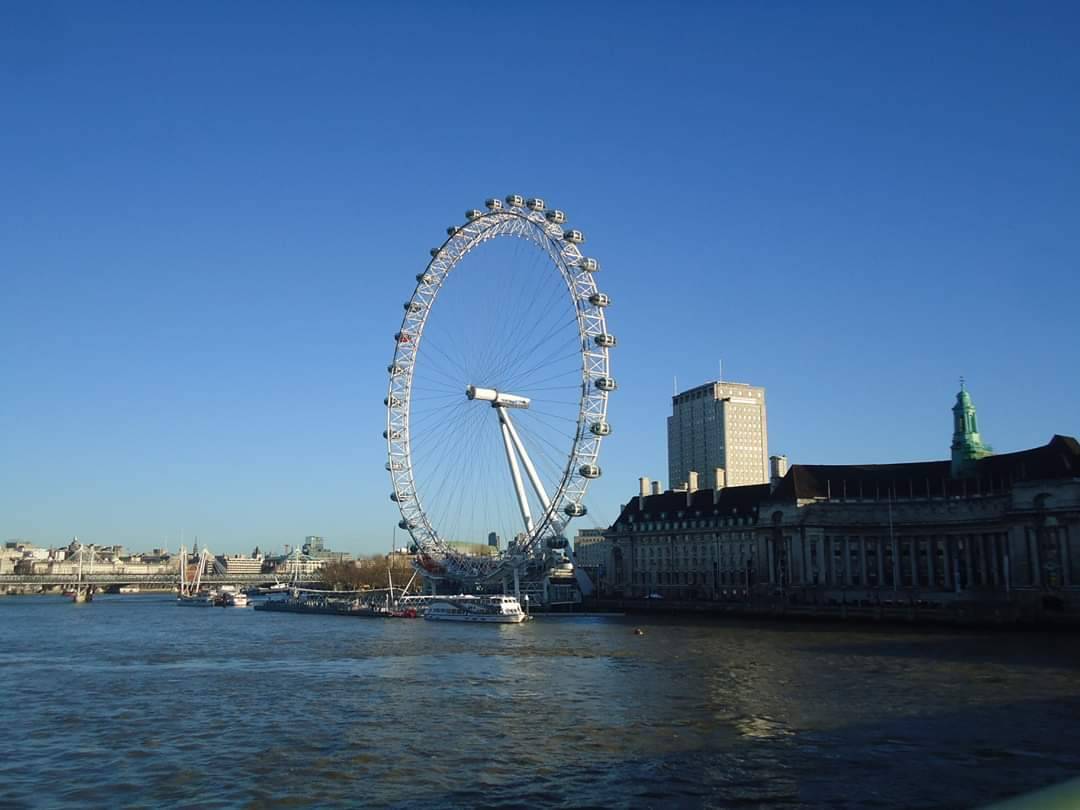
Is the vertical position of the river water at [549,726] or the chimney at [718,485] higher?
the chimney at [718,485]

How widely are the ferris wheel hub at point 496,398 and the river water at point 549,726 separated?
3038 cm

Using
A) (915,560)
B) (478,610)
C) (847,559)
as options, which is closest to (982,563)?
(915,560)

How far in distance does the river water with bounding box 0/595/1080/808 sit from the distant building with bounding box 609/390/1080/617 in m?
23.1

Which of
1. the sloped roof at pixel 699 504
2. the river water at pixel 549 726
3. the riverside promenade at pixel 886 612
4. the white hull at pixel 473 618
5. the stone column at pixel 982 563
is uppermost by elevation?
the sloped roof at pixel 699 504

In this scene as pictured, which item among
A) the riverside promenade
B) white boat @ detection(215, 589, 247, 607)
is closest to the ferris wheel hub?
the riverside promenade

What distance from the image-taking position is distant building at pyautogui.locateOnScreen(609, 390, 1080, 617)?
265ft

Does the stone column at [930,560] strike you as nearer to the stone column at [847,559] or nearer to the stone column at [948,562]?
the stone column at [948,562]

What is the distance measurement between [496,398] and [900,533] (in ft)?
147

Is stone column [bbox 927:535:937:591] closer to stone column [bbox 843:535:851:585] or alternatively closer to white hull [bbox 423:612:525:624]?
stone column [bbox 843:535:851:585]

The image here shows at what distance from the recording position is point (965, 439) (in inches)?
3969

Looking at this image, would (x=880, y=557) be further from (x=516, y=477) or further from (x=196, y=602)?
(x=196, y=602)

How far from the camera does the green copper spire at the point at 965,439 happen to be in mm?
100000

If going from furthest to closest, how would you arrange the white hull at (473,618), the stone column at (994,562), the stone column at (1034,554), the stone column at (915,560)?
the stone column at (915,560) → the stone column at (994,562) → the white hull at (473,618) → the stone column at (1034,554)

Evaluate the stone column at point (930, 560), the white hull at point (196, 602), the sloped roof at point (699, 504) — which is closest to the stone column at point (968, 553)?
the stone column at point (930, 560)
